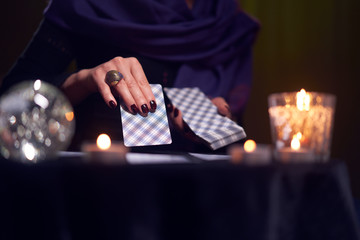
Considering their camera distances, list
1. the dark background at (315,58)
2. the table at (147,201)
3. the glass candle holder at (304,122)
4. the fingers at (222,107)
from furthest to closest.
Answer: the dark background at (315,58), the fingers at (222,107), the glass candle holder at (304,122), the table at (147,201)

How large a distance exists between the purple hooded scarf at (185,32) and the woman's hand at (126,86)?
179mm

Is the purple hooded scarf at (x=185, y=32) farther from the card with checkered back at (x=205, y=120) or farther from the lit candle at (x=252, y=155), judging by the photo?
the lit candle at (x=252, y=155)

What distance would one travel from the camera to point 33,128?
398 millimetres

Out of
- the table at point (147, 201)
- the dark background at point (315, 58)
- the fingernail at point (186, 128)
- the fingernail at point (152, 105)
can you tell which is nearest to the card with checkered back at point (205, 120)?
the fingernail at point (186, 128)

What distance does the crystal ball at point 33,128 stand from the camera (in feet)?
1.27

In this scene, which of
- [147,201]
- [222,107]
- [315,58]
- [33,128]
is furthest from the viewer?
[315,58]

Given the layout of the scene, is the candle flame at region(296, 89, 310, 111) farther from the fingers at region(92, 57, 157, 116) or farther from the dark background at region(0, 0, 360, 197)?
the dark background at region(0, 0, 360, 197)

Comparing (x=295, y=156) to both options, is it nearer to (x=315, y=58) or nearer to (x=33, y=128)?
(x=33, y=128)

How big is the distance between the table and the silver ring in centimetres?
23

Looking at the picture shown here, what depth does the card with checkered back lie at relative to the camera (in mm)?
559

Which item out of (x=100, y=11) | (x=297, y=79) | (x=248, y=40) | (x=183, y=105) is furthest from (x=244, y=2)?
(x=183, y=105)

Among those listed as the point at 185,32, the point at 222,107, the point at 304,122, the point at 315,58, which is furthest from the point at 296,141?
the point at 315,58

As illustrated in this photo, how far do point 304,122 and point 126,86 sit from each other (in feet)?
0.91

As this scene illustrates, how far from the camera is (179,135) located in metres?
0.65
